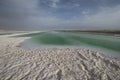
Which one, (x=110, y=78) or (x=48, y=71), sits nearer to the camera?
(x=110, y=78)

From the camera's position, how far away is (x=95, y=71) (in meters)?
4.86

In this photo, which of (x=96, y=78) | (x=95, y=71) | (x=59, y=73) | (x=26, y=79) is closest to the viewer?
(x=26, y=79)

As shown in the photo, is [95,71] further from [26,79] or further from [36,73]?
[26,79]

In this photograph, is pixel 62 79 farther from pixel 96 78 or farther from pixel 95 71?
pixel 95 71

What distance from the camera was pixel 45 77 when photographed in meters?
4.17

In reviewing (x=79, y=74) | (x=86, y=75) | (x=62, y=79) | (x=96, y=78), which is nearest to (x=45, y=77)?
(x=62, y=79)

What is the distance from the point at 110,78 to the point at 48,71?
3.38 m

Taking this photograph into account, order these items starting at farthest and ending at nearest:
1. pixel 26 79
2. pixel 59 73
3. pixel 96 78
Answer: pixel 59 73, pixel 96 78, pixel 26 79

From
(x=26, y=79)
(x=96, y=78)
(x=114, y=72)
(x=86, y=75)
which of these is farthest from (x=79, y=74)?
(x=26, y=79)

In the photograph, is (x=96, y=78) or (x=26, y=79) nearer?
(x=26, y=79)

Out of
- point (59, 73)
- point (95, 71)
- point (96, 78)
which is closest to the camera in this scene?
point (96, 78)

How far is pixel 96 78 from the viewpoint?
423cm

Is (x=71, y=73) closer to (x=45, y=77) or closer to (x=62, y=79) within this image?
(x=62, y=79)

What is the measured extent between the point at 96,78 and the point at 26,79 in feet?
11.7
